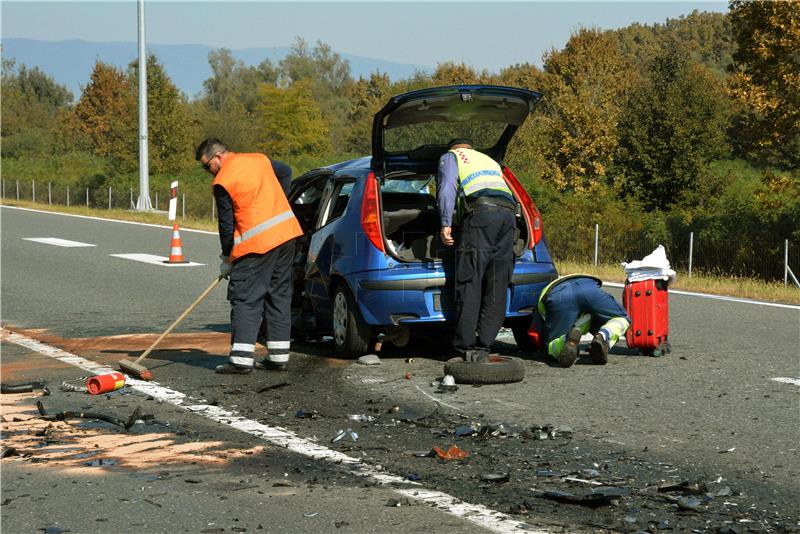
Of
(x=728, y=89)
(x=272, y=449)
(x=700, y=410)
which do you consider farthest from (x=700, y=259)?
(x=272, y=449)

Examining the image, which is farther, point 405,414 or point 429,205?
point 429,205

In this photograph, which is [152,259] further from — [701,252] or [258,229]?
[701,252]

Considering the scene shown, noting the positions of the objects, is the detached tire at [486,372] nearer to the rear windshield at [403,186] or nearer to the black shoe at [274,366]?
the black shoe at [274,366]

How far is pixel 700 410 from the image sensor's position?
7305 mm

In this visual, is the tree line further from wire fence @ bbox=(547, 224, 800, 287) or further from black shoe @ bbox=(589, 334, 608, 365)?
black shoe @ bbox=(589, 334, 608, 365)

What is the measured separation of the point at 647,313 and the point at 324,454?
3956 millimetres

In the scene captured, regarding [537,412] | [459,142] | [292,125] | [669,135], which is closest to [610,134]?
[669,135]

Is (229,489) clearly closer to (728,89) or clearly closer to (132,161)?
(728,89)

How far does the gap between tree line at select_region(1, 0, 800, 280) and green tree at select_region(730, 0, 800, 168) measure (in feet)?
0.09

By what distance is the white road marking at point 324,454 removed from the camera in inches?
195

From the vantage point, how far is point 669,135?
128 ft

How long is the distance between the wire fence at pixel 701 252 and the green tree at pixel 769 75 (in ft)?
6.31

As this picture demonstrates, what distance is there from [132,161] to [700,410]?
4472 cm

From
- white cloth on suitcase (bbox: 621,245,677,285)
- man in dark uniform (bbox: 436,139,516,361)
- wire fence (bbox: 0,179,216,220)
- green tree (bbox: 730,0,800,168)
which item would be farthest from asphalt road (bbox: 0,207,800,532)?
wire fence (bbox: 0,179,216,220)
